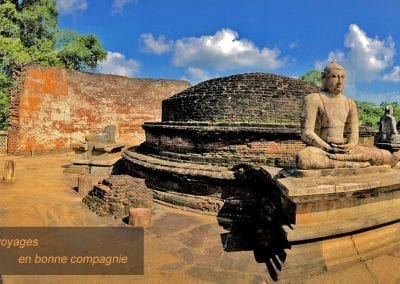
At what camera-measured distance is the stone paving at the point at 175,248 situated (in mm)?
2959

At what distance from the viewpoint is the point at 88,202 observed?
5285mm

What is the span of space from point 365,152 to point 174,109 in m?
5.49

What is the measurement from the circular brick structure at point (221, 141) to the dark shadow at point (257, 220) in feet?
0.20

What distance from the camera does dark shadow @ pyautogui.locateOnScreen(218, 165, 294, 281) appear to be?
323cm

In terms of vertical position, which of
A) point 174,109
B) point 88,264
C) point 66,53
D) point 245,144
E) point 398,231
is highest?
point 66,53

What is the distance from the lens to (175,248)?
3.69 m

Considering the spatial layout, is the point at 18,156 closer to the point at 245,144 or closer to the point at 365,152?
the point at 245,144

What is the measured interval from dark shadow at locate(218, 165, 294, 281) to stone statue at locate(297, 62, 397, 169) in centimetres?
77

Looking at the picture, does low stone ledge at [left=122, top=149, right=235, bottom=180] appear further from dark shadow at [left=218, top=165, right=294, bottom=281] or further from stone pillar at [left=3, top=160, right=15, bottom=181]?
stone pillar at [left=3, top=160, right=15, bottom=181]

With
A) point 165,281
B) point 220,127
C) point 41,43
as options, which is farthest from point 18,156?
point 165,281

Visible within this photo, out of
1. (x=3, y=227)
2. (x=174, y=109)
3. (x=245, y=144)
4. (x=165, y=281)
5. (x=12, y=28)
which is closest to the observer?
(x=165, y=281)

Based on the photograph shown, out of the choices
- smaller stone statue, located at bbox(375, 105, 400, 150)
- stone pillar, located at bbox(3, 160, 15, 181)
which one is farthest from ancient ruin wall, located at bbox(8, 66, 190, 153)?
smaller stone statue, located at bbox(375, 105, 400, 150)

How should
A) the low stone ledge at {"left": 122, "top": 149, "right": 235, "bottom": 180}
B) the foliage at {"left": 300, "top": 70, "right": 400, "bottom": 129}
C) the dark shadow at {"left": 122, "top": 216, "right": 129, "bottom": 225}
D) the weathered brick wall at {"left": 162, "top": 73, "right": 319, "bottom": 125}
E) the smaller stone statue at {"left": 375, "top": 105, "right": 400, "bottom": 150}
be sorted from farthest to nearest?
the foliage at {"left": 300, "top": 70, "right": 400, "bottom": 129} < the smaller stone statue at {"left": 375, "top": 105, "right": 400, "bottom": 150} < the weathered brick wall at {"left": 162, "top": 73, "right": 319, "bottom": 125} < the low stone ledge at {"left": 122, "top": 149, "right": 235, "bottom": 180} < the dark shadow at {"left": 122, "top": 216, "right": 129, "bottom": 225}

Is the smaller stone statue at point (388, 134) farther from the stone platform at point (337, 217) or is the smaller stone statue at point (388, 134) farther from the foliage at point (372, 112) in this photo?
the foliage at point (372, 112)
